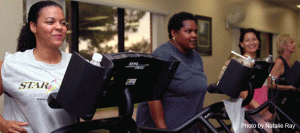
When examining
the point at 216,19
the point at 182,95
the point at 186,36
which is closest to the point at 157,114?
the point at 182,95

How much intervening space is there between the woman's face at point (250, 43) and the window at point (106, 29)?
157 centimetres

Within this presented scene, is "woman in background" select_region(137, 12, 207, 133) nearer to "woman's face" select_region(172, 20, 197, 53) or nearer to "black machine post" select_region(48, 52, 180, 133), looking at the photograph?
"woman's face" select_region(172, 20, 197, 53)

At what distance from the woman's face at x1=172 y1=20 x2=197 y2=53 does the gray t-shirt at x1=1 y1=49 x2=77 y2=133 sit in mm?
857

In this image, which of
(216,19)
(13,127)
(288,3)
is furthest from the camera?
(288,3)

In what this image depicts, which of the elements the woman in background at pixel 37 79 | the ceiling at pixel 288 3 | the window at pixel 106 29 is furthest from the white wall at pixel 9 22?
the ceiling at pixel 288 3

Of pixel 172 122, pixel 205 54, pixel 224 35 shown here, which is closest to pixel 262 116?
pixel 172 122

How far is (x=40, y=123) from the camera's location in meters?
1.25

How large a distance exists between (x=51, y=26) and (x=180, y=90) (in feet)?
2.79

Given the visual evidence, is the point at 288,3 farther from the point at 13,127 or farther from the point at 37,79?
the point at 13,127

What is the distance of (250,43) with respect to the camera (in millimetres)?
2611

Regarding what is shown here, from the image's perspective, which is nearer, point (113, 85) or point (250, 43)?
point (113, 85)

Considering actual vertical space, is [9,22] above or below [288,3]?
below

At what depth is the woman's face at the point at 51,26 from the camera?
1.27m

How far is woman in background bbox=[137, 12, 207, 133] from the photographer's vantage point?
1.82 metres
